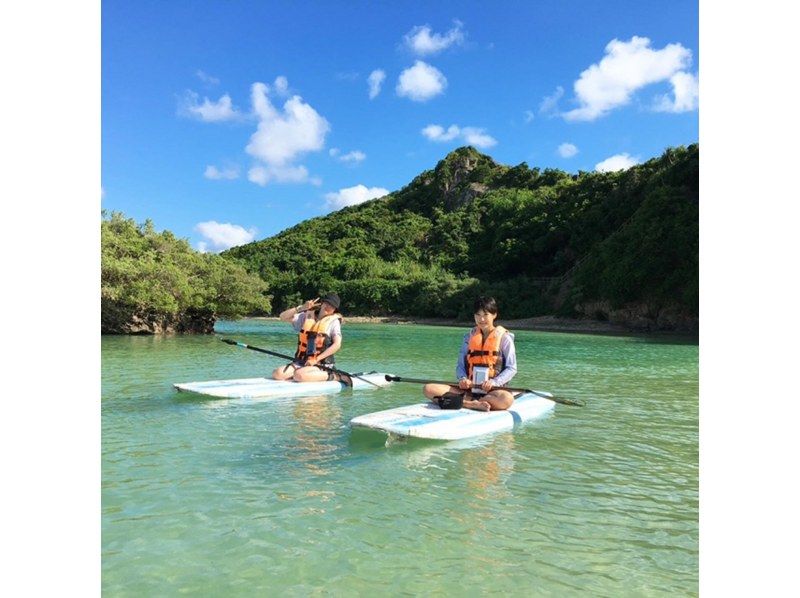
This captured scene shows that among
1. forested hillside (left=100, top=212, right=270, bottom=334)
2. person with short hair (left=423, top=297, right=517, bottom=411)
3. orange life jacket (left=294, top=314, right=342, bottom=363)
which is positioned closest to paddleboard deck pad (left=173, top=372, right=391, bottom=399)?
orange life jacket (left=294, top=314, right=342, bottom=363)

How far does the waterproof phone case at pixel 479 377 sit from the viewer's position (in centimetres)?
620

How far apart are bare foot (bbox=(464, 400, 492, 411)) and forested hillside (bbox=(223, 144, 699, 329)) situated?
81.7ft

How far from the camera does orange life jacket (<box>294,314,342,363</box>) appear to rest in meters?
8.32

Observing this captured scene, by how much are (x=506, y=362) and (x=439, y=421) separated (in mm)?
1178

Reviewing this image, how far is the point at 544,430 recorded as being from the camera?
611cm

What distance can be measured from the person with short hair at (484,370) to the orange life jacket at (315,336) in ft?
8.03

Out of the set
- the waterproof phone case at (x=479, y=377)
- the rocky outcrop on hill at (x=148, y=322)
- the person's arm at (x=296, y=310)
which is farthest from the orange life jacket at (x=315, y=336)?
the rocky outcrop on hill at (x=148, y=322)

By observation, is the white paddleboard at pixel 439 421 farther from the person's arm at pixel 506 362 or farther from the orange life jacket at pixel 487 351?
the orange life jacket at pixel 487 351

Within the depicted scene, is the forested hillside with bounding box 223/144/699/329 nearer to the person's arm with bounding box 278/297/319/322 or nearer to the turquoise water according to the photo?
the person's arm with bounding box 278/297/319/322

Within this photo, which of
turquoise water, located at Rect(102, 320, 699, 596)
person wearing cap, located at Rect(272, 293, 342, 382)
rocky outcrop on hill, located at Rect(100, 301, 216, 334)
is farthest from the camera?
rocky outcrop on hill, located at Rect(100, 301, 216, 334)
